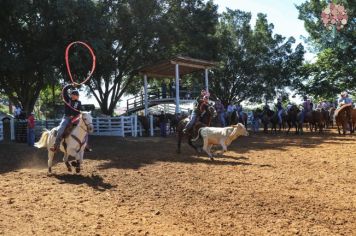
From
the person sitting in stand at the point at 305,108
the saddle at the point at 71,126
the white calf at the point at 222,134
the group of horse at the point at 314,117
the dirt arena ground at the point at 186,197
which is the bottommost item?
the dirt arena ground at the point at 186,197

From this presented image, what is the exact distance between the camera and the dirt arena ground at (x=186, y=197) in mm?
6227

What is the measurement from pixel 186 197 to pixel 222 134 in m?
5.33

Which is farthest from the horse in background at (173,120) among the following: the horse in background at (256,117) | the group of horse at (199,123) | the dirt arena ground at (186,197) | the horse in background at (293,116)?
the dirt arena ground at (186,197)

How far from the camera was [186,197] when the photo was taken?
8047mm

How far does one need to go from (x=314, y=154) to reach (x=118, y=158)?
6.52 m

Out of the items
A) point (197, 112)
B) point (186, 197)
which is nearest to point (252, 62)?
point (197, 112)

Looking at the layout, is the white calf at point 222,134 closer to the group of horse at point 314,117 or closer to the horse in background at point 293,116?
the group of horse at point 314,117

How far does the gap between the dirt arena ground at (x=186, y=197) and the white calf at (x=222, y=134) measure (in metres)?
0.54

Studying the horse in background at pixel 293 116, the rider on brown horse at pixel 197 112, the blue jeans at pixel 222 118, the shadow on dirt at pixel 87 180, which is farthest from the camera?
the blue jeans at pixel 222 118

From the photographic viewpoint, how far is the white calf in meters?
Result: 13.1

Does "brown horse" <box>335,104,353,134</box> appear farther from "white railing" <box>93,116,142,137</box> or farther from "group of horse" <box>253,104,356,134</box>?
"white railing" <box>93,116,142,137</box>

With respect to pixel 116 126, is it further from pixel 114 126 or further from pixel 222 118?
pixel 222 118

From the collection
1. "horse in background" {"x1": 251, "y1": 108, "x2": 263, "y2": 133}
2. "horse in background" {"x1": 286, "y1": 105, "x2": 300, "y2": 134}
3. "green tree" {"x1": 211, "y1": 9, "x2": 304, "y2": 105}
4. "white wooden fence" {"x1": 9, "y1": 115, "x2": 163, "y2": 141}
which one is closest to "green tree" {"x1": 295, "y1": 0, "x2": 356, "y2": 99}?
"green tree" {"x1": 211, "y1": 9, "x2": 304, "y2": 105}

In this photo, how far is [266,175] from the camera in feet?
33.0
